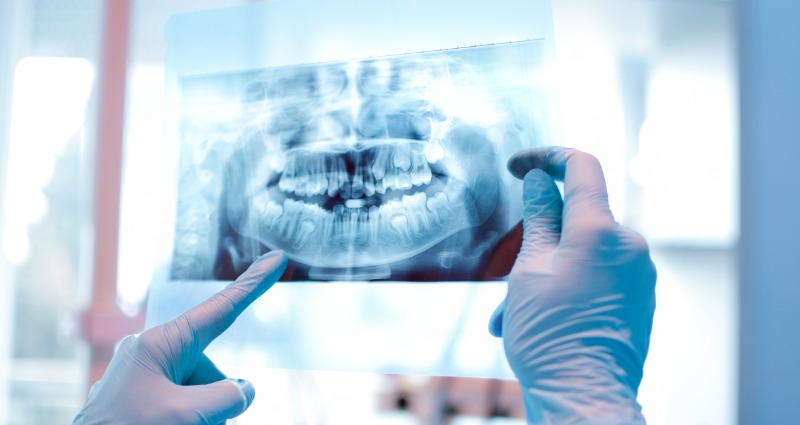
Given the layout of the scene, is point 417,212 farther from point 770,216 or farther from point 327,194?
point 770,216

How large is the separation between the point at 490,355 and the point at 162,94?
86cm

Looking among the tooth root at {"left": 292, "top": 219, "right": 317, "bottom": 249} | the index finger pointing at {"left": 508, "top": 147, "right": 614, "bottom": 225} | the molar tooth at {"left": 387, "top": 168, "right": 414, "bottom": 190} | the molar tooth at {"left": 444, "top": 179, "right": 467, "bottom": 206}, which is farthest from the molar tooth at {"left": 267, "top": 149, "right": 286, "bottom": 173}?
the index finger pointing at {"left": 508, "top": 147, "right": 614, "bottom": 225}

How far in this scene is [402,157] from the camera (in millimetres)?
1015

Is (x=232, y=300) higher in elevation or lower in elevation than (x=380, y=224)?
lower

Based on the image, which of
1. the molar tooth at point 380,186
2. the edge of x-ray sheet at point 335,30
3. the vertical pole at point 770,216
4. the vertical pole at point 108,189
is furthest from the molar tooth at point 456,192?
the vertical pole at point 108,189

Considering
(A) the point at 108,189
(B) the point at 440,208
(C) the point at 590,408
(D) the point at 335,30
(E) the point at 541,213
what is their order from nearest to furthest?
1. (C) the point at 590,408
2. (E) the point at 541,213
3. (B) the point at 440,208
4. (D) the point at 335,30
5. (A) the point at 108,189

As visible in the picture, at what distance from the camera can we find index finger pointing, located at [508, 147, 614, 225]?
0.82m

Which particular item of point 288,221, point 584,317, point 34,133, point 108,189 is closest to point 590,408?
point 584,317

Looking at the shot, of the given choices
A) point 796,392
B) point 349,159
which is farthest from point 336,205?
point 796,392

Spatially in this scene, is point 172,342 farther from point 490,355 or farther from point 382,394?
point 490,355

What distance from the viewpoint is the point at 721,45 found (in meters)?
0.96

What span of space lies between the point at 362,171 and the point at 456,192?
0.58ft

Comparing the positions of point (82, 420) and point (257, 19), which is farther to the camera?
point (257, 19)

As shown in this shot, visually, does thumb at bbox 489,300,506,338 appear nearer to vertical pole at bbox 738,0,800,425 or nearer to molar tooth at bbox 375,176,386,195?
molar tooth at bbox 375,176,386,195
